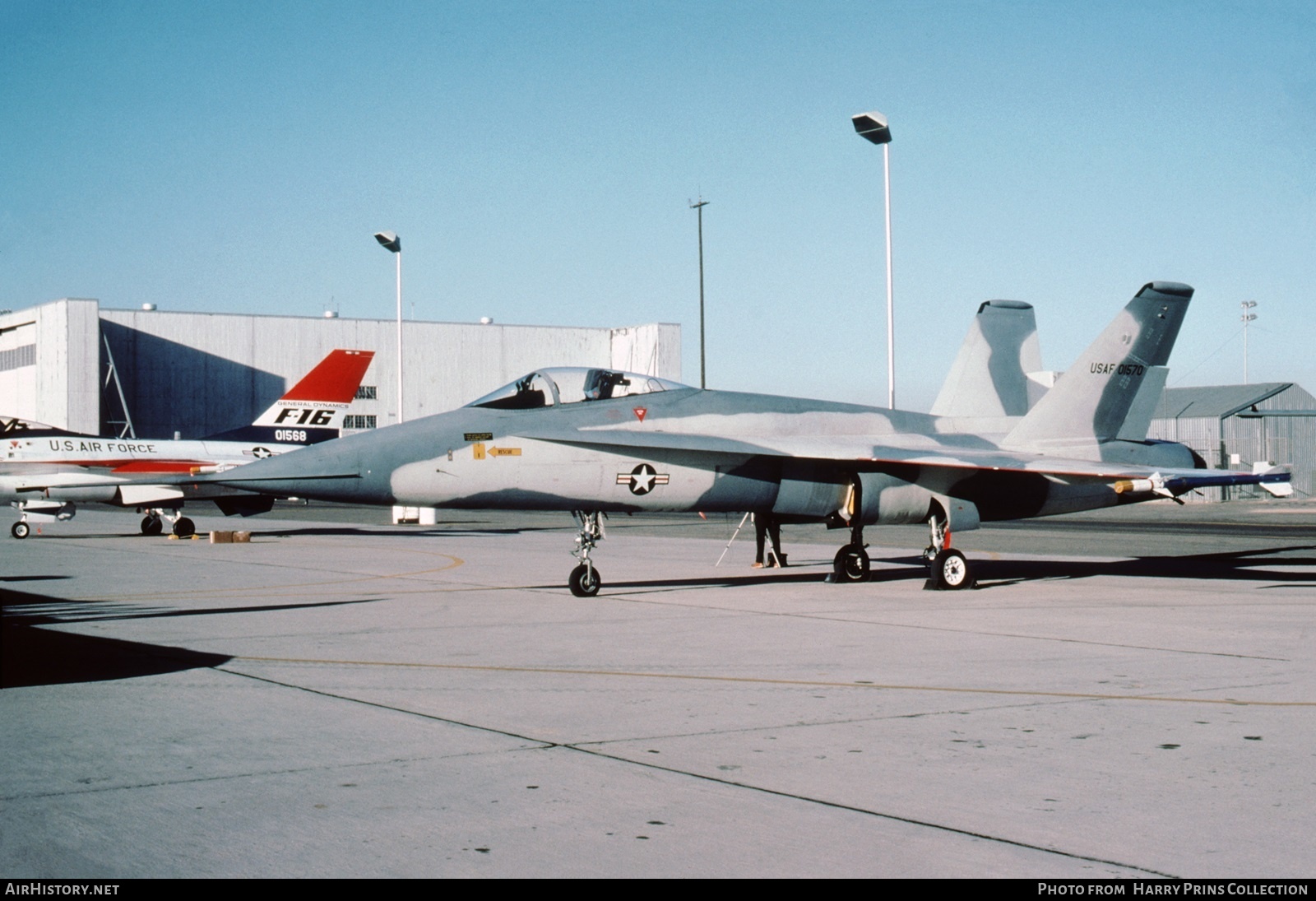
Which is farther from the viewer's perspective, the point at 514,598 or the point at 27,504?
the point at 27,504

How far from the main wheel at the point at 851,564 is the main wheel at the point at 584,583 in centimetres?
387

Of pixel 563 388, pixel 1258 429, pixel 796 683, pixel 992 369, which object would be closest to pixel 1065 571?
pixel 992 369

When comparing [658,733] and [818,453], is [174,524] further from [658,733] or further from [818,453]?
[658,733]

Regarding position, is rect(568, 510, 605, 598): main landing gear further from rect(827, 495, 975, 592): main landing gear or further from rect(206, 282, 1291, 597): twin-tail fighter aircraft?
rect(827, 495, 975, 592): main landing gear

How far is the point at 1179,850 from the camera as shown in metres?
4.71

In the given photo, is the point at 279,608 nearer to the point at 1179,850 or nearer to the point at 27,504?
the point at 1179,850

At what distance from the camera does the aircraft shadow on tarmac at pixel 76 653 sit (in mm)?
8859

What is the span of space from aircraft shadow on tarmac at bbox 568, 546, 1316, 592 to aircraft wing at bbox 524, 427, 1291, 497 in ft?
6.07

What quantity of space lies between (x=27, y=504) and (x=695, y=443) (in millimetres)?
22163

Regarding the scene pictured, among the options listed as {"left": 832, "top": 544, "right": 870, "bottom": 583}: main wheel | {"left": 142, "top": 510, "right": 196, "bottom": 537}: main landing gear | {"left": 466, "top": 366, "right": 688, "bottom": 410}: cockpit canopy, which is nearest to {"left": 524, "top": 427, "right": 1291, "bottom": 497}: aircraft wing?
{"left": 466, "top": 366, "right": 688, "bottom": 410}: cockpit canopy

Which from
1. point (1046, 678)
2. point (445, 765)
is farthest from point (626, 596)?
point (445, 765)

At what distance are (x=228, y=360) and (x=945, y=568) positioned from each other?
56.5 metres

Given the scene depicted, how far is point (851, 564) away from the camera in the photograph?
56.7 ft

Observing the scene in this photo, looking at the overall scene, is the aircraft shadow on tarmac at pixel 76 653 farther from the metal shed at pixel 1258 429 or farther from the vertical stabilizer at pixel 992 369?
the metal shed at pixel 1258 429
